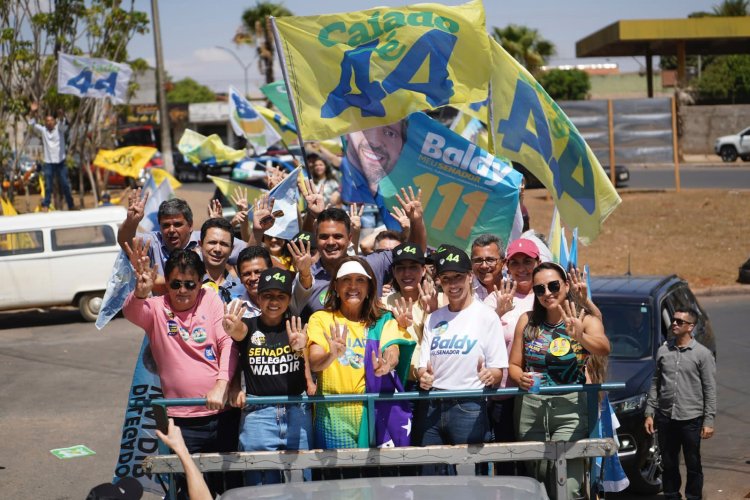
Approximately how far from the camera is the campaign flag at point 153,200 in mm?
9297

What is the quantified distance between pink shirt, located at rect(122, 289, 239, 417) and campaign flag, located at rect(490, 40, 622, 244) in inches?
124

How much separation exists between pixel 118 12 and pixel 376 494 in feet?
70.3

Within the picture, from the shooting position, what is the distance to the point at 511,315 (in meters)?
6.10

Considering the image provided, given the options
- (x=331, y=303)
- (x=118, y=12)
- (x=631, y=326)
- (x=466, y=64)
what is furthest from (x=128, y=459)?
(x=118, y=12)

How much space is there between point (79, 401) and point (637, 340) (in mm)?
6285

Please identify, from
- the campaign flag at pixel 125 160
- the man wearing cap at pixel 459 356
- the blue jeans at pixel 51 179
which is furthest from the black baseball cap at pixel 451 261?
the blue jeans at pixel 51 179

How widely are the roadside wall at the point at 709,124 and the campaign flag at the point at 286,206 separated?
44471mm

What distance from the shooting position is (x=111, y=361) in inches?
531

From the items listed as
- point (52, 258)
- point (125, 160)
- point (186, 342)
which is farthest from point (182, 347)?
point (125, 160)

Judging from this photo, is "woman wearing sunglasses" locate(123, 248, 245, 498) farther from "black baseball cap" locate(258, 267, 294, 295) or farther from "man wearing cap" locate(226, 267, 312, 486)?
"black baseball cap" locate(258, 267, 294, 295)

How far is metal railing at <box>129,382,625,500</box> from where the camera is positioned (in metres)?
4.96

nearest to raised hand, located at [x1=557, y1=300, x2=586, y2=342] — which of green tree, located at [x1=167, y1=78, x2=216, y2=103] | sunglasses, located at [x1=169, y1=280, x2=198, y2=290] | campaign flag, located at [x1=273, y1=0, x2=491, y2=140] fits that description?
sunglasses, located at [x1=169, y1=280, x2=198, y2=290]

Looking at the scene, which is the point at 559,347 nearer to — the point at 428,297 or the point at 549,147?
the point at 428,297

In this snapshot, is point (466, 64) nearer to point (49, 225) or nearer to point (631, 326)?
point (631, 326)
